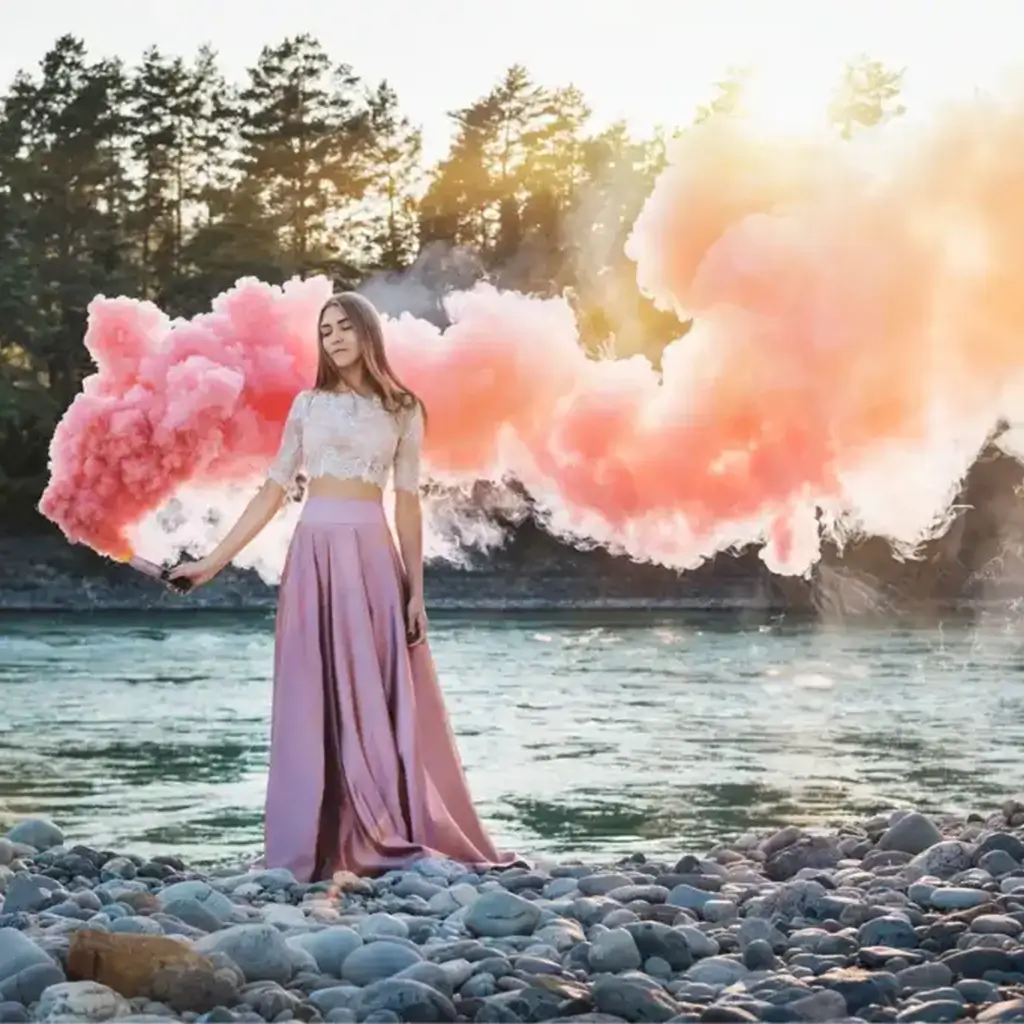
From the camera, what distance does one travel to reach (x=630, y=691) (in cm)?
2095

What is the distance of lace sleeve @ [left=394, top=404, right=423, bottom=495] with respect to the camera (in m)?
7.57

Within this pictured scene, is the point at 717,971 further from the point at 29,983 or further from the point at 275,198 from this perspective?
the point at 275,198

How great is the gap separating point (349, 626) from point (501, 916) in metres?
1.62

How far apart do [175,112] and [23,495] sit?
7.66m

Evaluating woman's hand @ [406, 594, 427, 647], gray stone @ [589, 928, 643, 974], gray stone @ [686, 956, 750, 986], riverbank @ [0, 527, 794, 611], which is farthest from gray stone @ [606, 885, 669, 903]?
riverbank @ [0, 527, 794, 611]

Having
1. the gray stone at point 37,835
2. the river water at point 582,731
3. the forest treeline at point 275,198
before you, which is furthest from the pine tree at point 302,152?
the gray stone at point 37,835

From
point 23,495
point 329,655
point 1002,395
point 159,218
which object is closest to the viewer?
point 329,655

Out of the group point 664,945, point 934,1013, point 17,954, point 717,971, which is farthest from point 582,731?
point 934,1013

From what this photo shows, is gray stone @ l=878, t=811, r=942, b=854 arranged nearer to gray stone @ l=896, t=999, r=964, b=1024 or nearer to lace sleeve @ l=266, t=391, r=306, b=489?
lace sleeve @ l=266, t=391, r=306, b=489

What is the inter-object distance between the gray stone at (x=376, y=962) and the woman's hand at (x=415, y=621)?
2027 millimetres

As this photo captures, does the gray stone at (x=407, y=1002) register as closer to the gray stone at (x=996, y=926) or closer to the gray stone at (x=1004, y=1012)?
the gray stone at (x=1004, y=1012)

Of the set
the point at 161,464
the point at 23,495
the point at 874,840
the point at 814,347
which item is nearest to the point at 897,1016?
the point at 874,840

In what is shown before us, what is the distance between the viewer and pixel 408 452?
7578mm

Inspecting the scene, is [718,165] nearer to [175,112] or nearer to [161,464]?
[161,464]
